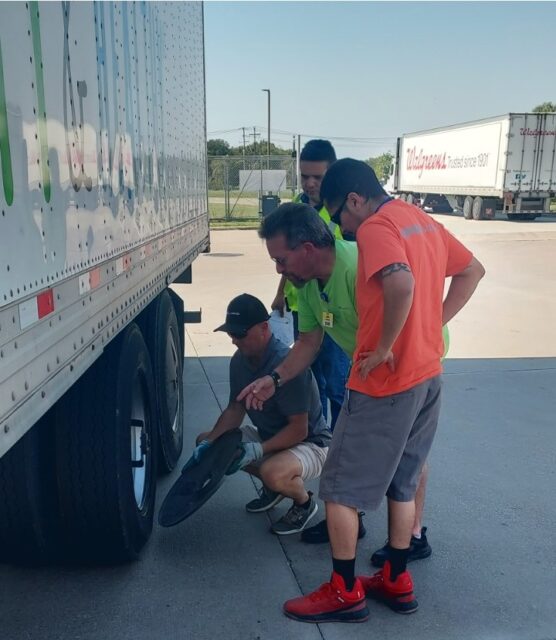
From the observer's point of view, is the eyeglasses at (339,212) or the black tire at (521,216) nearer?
the eyeglasses at (339,212)

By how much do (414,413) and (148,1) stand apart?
231 cm

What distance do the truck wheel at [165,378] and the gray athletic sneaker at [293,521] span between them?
0.88 metres

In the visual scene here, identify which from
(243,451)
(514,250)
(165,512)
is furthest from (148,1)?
(514,250)

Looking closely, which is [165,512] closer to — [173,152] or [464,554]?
[464,554]

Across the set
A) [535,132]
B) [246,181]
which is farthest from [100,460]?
[535,132]

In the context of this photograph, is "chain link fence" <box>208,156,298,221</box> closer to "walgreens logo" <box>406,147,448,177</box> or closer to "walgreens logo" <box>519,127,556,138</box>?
"walgreens logo" <box>406,147,448,177</box>

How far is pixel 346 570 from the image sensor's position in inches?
107

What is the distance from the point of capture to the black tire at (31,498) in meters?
2.55

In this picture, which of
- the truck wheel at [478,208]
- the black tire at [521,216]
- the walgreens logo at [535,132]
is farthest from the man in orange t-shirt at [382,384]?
the truck wheel at [478,208]

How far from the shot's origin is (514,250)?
1666cm

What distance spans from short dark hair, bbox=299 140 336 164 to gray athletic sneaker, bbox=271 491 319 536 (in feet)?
6.37

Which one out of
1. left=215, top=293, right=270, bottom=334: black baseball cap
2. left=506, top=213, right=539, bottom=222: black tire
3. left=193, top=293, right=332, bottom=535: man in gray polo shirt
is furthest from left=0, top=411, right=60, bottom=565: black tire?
left=506, top=213, right=539, bottom=222: black tire

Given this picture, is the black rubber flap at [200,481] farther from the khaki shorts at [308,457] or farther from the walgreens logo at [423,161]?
the walgreens logo at [423,161]

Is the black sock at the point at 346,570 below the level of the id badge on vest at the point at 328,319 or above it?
below
